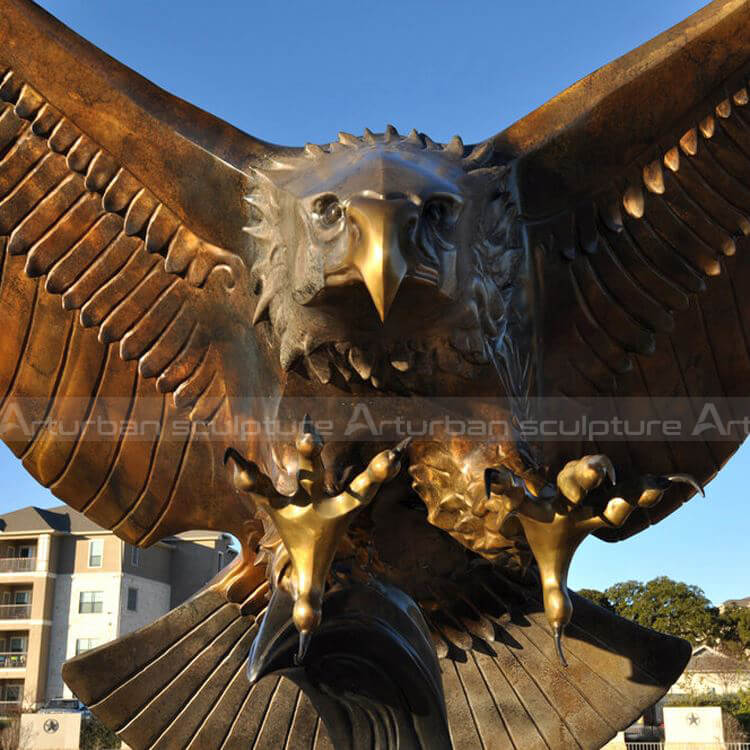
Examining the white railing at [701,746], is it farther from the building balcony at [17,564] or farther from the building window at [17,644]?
the building balcony at [17,564]

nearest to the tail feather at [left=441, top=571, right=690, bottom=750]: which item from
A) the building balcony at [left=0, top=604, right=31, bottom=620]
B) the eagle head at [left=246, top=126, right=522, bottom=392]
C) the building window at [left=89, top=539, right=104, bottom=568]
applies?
the eagle head at [left=246, top=126, right=522, bottom=392]

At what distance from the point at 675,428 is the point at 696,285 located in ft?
2.26

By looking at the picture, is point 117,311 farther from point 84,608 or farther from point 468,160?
point 84,608

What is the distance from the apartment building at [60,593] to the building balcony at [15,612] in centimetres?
3

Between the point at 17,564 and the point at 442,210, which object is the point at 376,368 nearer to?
the point at 442,210

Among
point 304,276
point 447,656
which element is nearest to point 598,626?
point 447,656

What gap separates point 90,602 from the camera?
102 ft

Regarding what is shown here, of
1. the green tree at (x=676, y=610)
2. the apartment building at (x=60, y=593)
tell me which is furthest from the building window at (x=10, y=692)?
the green tree at (x=676, y=610)

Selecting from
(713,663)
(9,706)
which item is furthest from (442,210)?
(713,663)

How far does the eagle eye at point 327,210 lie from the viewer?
261 centimetres

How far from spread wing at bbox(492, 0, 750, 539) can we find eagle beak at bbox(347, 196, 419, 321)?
62 centimetres

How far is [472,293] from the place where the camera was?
9.04ft

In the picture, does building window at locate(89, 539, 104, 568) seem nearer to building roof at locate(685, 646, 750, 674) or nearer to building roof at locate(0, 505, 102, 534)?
building roof at locate(0, 505, 102, 534)

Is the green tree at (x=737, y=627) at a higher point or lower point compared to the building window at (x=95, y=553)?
lower
